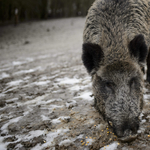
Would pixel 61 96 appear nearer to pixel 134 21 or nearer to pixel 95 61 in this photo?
pixel 95 61

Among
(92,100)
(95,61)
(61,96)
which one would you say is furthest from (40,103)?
(95,61)

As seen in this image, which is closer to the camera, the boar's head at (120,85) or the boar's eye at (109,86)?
the boar's head at (120,85)

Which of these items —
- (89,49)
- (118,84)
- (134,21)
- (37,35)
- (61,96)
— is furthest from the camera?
(37,35)

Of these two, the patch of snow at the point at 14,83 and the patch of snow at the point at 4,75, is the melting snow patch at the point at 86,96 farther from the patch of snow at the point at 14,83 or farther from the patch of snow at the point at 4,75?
the patch of snow at the point at 4,75

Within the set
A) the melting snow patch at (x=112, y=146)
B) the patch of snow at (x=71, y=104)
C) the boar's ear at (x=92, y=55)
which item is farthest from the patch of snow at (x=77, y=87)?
the melting snow patch at (x=112, y=146)

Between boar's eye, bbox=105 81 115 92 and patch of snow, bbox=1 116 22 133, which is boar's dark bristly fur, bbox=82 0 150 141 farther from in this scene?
patch of snow, bbox=1 116 22 133

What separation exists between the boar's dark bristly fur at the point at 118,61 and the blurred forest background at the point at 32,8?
63.1 ft

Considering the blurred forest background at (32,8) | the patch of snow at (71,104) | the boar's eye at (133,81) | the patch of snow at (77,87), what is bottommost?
the patch of snow at (71,104)

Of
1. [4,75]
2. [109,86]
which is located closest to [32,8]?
[4,75]

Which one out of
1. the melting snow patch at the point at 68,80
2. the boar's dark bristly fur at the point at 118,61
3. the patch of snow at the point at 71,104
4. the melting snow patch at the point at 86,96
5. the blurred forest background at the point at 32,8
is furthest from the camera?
the blurred forest background at the point at 32,8

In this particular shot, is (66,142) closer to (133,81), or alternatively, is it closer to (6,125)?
(6,125)

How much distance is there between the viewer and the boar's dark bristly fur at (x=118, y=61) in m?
2.08

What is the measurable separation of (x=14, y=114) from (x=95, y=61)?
1822 millimetres

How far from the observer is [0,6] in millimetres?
22719
